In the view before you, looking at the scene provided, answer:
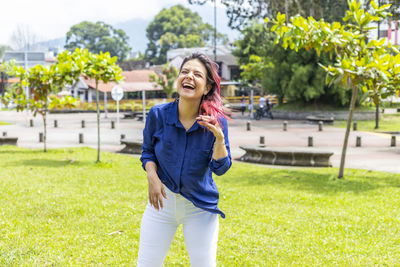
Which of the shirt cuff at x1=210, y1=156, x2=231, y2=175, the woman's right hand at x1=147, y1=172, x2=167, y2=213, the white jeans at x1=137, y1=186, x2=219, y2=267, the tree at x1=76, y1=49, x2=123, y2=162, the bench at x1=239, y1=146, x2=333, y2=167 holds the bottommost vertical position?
the bench at x1=239, y1=146, x2=333, y2=167

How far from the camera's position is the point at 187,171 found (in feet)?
9.07

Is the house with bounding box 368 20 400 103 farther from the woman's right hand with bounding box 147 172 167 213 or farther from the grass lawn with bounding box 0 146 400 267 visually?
the woman's right hand with bounding box 147 172 167 213

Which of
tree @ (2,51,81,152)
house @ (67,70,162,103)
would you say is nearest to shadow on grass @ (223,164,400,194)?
tree @ (2,51,81,152)

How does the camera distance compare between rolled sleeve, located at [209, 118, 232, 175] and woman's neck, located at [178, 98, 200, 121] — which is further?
woman's neck, located at [178, 98, 200, 121]

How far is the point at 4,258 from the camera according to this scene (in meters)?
4.55

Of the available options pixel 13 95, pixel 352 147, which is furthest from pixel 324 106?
pixel 13 95

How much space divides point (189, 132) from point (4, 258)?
283 centimetres

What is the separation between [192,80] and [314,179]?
781 cm

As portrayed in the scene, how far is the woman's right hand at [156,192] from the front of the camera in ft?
8.97

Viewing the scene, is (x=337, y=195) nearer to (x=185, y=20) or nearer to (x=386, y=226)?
(x=386, y=226)

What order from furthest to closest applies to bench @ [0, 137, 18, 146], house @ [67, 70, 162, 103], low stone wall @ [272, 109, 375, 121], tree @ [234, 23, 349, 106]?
house @ [67, 70, 162, 103]
tree @ [234, 23, 349, 106]
low stone wall @ [272, 109, 375, 121]
bench @ [0, 137, 18, 146]

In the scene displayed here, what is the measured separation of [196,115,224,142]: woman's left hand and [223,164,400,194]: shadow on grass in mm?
6487

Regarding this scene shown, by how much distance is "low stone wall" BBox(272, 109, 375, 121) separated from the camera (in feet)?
109

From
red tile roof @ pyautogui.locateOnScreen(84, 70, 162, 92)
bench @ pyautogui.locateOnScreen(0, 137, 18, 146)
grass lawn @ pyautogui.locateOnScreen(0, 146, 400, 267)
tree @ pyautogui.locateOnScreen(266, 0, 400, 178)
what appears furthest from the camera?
red tile roof @ pyautogui.locateOnScreen(84, 70, 162, 92)
